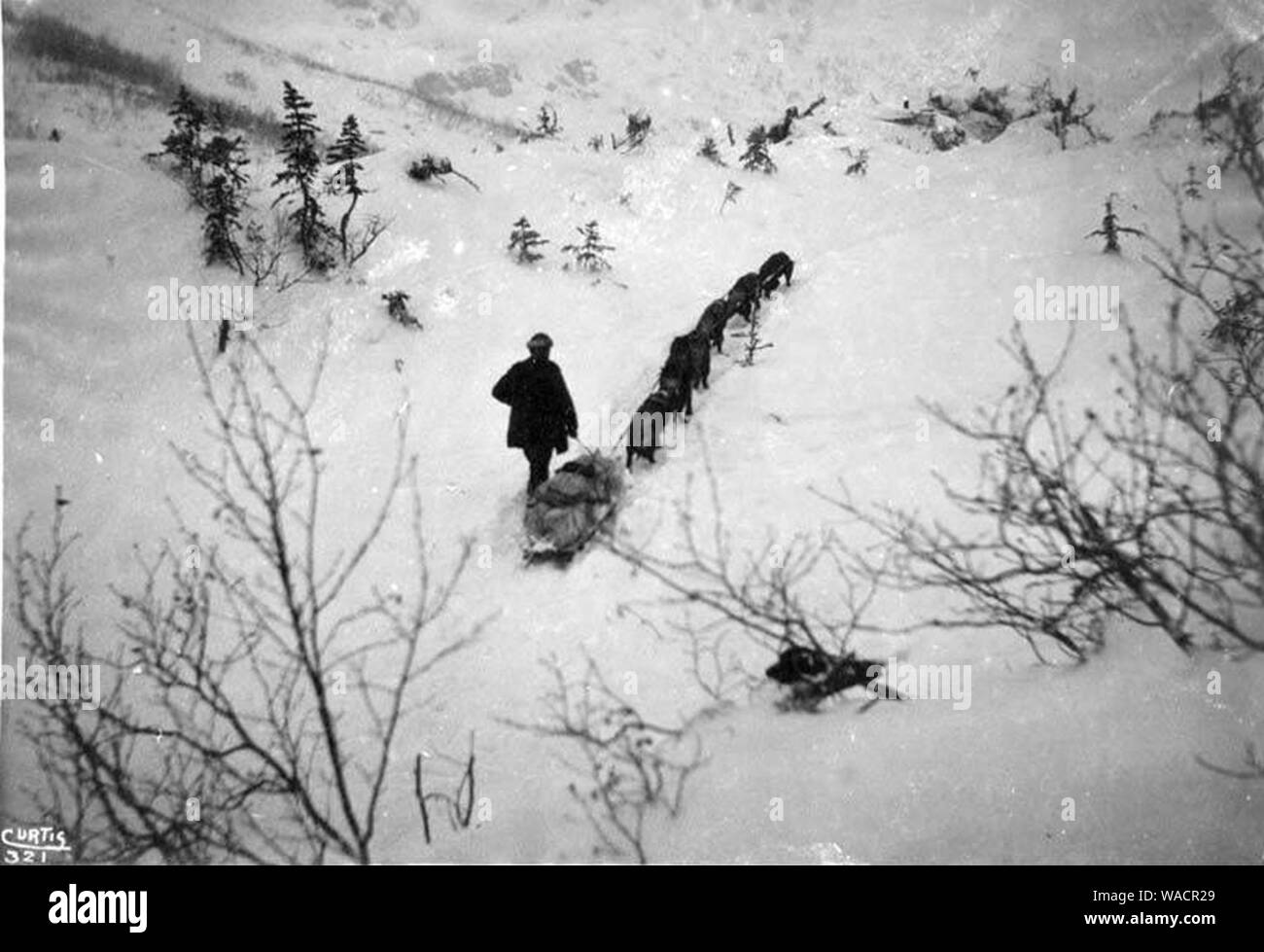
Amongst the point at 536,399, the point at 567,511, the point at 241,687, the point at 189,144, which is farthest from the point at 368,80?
the point at 241,687

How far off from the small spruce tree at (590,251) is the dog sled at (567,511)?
4.68 metres

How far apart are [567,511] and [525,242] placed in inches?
207

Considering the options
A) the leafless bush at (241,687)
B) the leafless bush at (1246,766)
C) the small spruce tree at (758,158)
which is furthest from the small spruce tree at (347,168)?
the leafless bush at (1246,766)

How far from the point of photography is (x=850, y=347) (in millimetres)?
7496

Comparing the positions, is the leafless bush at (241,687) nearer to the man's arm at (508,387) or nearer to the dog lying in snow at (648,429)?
the man's arm at (508,387)

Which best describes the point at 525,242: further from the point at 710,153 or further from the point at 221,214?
the point at 710,153

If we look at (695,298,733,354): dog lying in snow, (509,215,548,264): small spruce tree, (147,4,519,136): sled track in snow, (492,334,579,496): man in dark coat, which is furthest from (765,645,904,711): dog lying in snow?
(147,4,519,136): sled track in snow

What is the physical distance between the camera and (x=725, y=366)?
25.0 ft

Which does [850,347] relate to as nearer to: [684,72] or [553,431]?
[553,431]

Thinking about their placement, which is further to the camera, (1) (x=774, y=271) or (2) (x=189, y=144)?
(1) (x=774, y=271)

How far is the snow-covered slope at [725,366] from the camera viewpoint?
231 centimetres

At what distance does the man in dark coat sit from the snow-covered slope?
74 cm

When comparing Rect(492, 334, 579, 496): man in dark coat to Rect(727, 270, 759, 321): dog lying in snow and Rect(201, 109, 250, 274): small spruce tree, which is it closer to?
Rect(727, 270, 759, 321): dog lying in snow
